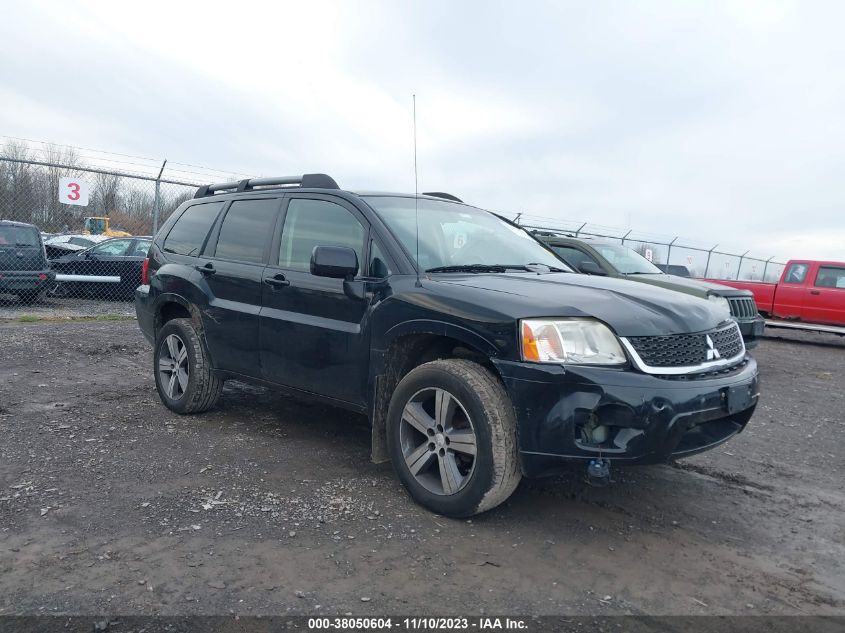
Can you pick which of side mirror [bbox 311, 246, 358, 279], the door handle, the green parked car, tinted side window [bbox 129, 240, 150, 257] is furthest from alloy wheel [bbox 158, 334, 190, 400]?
tinted side window [bbox 129, 240, 150, 257]

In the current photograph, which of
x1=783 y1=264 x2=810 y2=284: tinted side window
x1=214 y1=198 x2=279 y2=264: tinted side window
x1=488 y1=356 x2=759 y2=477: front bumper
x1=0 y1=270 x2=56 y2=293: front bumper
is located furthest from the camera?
x1=783 y1=264 x2=810 y2=284: tinted side window

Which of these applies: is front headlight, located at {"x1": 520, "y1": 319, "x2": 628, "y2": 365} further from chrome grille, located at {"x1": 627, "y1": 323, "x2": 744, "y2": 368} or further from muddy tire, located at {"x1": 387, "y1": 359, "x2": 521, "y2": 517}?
muddy tire, located at {"x1": 387, "y1": 359, "x2": 521, "y2": 517}

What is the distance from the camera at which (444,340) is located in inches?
148

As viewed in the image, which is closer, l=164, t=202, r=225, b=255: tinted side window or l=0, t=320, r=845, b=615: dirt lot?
l=0, t=320, r=845, b=615: dirt lot

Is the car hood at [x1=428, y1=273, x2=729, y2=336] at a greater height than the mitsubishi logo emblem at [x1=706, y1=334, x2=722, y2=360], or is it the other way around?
the car hood at [x1=428, y1=273, x2=729, y2=336]

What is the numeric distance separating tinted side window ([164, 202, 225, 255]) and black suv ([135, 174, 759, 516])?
4cm

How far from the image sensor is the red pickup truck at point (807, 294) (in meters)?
12.7

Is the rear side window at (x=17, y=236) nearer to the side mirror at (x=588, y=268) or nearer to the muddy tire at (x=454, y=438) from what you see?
the side mirror at (x=588, y=268)

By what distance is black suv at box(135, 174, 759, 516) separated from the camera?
3139mm

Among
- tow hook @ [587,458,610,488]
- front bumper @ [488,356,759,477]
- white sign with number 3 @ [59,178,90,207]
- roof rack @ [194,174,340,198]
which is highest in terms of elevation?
white sign with number 3 @ [59,178,90,207]

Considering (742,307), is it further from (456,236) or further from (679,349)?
(679,349)

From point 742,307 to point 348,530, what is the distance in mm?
6958

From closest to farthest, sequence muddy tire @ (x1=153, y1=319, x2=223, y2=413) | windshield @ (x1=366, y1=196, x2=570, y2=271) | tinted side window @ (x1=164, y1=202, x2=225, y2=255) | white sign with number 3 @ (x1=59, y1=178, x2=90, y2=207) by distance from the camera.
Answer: windshield @ (x1=366, y1=196, x2=570, y2=271)
muddy tire @ (x1=153, y1=319, x2=223, y2=413)
tinted side window @ (x1=164, y1=202, x2=225, y2=255)
white sign with number 3 @ (x1=59, y1=178, x2=90, y2=207)

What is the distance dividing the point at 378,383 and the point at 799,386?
20.9 feet
